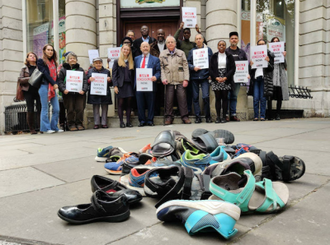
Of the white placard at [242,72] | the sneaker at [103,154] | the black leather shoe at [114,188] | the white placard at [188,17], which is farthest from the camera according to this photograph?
the white placard at [188,17]

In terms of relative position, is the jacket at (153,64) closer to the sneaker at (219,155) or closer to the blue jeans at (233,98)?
the blue jeans at (233,98)

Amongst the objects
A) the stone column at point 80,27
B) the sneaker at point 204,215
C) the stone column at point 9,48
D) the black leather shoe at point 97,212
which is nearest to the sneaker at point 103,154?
the black leather shoe at point 97,212

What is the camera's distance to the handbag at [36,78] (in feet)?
23.7

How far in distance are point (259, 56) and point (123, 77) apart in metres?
3.82

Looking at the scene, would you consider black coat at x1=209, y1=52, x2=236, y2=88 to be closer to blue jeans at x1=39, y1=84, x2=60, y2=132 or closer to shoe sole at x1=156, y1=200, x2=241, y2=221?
blue jeans at x1=39, y1=84, x2=60, y2=132

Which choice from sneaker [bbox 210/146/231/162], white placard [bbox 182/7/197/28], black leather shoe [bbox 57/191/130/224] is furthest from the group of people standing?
black leather shoe [bbox 57/191/130/224]

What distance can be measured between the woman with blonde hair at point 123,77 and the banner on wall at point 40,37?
17.6ft

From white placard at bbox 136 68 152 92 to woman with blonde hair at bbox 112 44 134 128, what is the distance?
0.33m

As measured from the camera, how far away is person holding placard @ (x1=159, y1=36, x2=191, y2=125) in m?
7.90

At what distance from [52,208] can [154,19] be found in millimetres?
9576

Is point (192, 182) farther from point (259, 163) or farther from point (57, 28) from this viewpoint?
point (57, 28)

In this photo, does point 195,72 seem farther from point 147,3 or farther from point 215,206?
point 215,206

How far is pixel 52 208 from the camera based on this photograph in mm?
1798

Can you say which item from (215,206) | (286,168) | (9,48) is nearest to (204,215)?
(215,206)
